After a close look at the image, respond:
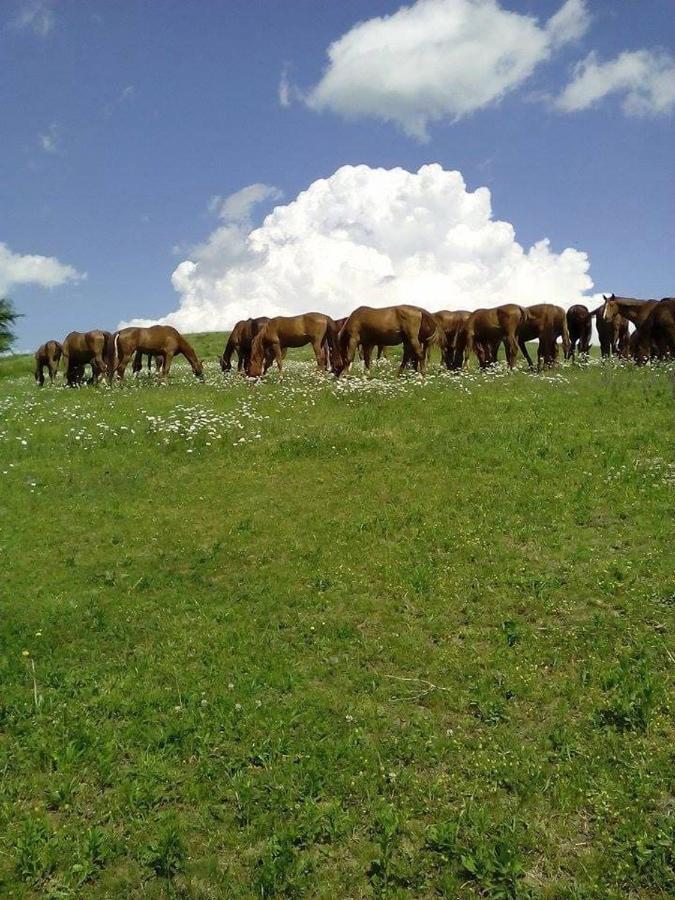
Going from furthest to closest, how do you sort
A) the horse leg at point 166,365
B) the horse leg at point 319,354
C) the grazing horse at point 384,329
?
the horse leg at point 166,365
the horse leg at point 319,354
the grazing horse at point 384,329

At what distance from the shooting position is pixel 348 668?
8.59 meters

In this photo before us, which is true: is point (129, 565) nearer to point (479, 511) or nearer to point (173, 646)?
point (173, 646)

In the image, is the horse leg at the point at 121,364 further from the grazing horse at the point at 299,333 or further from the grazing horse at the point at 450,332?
the grazing horse at the point at 450,332

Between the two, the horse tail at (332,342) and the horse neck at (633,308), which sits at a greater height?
the horse neck at (633,308)

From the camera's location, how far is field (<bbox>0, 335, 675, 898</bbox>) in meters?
5.97

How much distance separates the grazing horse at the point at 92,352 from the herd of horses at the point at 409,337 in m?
0.05

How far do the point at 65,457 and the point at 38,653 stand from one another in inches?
369

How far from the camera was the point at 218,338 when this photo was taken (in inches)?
2093

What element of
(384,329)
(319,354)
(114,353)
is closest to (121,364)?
(114,353)

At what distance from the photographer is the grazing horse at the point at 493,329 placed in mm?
27703

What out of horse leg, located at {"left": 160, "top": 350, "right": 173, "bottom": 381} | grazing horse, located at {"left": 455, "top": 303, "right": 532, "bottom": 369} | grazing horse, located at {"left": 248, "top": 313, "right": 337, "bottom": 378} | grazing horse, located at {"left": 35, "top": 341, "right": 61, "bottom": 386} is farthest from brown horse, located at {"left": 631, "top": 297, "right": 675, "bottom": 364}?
grazing horse, located at {"left": 35, "top": 341, "right": 61, "bottom": 386}

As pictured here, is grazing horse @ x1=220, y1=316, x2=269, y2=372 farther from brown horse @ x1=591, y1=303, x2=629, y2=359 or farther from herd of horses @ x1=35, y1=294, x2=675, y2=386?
brown horse @ x1=591, y1=303, x2=629, y2=359

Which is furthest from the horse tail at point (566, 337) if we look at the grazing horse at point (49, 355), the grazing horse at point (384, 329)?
the grazing horse at point (49, 355)

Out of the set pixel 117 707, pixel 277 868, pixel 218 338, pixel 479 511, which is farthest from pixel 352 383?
pixel 218 338
